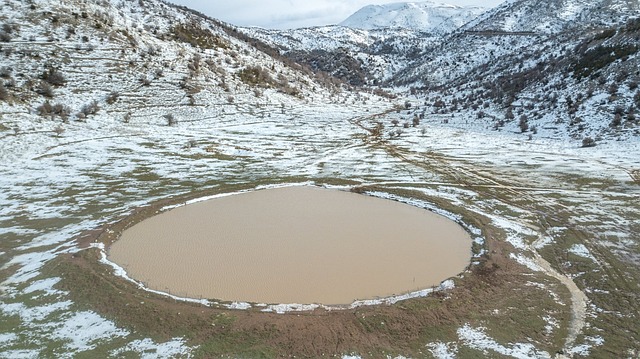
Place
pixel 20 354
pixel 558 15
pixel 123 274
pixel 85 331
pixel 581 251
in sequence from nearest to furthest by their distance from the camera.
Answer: pixel 20 354 → pixel 85 331 → pixel 123 274 → pixel 581 251 → pixel 558 15

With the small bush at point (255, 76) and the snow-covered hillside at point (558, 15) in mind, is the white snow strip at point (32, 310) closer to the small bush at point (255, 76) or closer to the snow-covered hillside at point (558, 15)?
the small bush at point (255, 76)

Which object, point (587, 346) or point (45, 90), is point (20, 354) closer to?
point (587, 346)

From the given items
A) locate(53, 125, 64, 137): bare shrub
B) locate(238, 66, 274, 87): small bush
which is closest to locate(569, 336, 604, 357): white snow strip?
locate(53, 125, 64, 137): bare shrub

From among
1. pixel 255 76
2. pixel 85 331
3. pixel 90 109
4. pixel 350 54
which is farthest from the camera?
pixel 350 54

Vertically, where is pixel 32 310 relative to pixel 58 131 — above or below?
below

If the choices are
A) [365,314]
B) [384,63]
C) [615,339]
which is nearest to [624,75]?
[615,339]

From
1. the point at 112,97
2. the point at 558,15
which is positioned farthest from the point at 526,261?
the point at 558,15

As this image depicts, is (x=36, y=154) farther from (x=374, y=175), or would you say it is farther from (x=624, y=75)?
(x=624, y=75)
